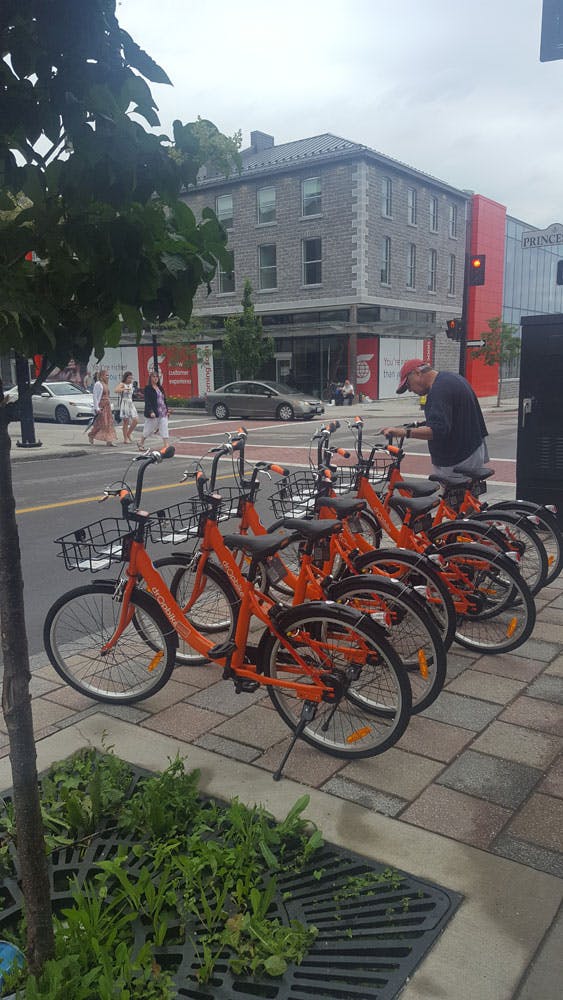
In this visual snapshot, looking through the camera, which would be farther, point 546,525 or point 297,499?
point 546,525

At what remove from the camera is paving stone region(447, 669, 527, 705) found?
4.18 meters

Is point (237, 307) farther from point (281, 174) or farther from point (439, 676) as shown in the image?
point (439, 676)

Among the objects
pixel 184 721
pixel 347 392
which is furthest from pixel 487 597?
pixel 347 392

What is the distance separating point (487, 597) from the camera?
191 inches

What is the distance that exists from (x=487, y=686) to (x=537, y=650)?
697 mm

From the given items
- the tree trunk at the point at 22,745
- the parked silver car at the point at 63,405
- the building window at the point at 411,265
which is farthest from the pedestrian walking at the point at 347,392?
Answer: the tree trunk at the point at 22,745

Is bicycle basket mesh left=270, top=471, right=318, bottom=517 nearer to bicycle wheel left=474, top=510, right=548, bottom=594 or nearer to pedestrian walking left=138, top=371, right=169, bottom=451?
bicycle wheel left=474, top=510, right=548, bottom=594

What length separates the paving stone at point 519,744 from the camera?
353cm

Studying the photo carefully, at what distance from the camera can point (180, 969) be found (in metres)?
2.29

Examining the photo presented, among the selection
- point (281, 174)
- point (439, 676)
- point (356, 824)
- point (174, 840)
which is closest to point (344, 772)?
point (356, 824)

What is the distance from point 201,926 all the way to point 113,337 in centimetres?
184

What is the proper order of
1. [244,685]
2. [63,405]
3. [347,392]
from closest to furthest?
[244,685]
[63,405]
[347,392]

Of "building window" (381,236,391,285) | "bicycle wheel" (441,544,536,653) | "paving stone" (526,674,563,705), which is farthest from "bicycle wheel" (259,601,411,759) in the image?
"building window" (381,236,391,285)

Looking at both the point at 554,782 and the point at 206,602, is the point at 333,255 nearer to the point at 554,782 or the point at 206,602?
the point at 206,602
